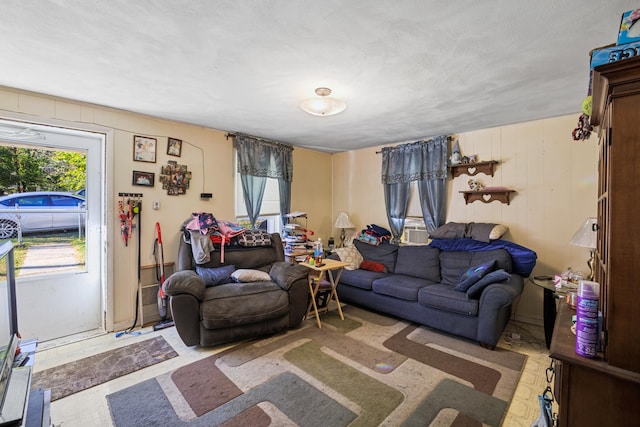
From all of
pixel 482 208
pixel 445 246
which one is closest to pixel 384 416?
pixel 445 246

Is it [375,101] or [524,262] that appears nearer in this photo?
[375,101]

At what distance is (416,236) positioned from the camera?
13.9ft

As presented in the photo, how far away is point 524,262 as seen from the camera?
3.06m

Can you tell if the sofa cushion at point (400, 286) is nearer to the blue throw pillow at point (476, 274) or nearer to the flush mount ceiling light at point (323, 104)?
the blue throw pillow at point (476, 274)

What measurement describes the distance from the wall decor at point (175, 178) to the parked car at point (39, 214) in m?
0.79

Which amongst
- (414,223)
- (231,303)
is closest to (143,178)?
(231,303)

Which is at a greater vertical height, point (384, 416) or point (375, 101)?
point (375, 101)

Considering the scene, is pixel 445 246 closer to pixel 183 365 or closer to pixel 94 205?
pixel 183 365

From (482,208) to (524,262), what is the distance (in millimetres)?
832

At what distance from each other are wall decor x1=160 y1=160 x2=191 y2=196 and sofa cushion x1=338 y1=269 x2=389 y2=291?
2.30 meters

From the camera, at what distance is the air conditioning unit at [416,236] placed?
13.6ft

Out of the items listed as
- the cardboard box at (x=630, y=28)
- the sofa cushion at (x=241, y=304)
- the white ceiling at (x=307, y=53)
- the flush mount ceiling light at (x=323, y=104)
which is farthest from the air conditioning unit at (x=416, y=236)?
the cardboard box at (x=630, y=28)

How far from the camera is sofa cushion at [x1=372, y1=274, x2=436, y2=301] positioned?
320 centimetres

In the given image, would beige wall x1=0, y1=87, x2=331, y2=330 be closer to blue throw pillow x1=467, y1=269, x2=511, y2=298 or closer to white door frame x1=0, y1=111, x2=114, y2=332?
white door frame x1=0, y1=111, x2=114, y2=332
